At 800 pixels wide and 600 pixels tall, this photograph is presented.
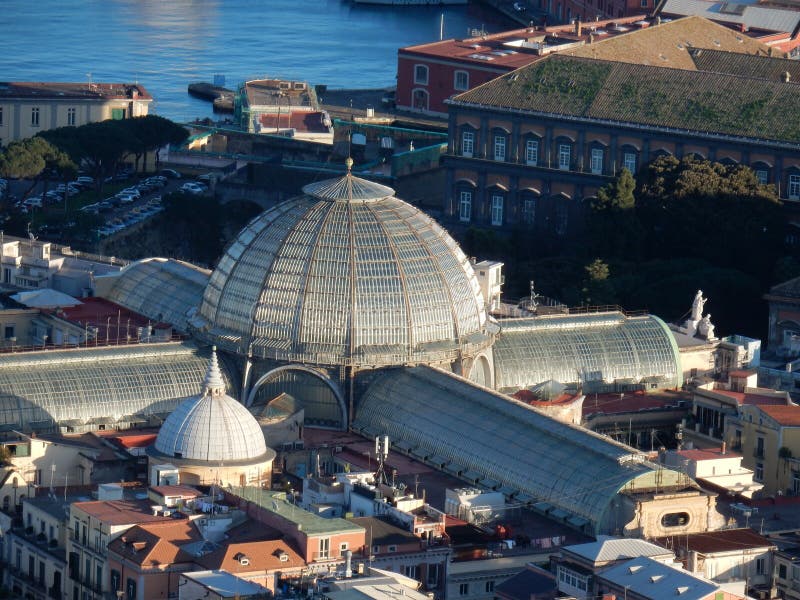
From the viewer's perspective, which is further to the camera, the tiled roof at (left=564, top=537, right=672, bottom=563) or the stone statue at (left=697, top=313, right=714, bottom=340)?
the stone statue at (left=697, top=313, right=714, bottom=340)

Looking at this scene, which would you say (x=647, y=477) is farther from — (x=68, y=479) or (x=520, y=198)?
(x=520, y=198)

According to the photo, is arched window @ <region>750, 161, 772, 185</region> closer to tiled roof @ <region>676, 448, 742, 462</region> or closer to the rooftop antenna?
tiled roof @ <region>676, 448, 742, 462</region>

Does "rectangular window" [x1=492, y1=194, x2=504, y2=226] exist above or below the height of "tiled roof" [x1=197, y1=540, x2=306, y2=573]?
below

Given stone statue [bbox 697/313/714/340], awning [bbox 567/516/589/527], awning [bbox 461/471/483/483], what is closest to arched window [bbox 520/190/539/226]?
stone statue [bbox 697/313/714/340]

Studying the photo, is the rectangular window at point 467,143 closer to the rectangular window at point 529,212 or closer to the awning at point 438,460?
the rectangular window at point 529,212

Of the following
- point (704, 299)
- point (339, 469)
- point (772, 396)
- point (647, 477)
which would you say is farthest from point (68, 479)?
point (704, 299)
